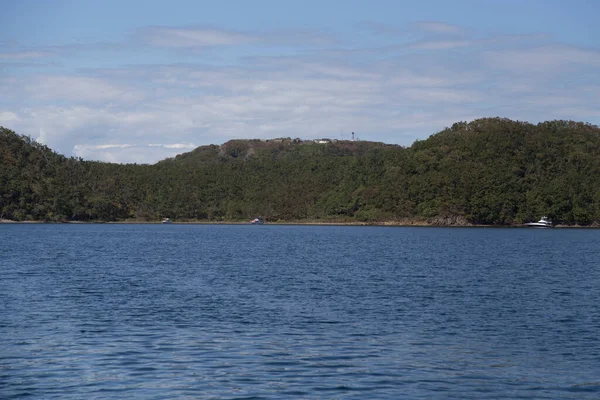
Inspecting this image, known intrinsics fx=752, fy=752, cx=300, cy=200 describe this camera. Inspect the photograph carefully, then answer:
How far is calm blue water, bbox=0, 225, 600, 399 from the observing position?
61.5 feet

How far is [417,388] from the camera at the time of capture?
18.5 m

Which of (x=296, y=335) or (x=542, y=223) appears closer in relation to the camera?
(x=296, y=335)

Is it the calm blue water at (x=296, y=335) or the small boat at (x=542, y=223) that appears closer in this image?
the calm blue water at (x=296, y=335)

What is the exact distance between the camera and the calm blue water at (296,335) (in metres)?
18.8

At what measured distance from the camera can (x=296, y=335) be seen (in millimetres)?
25594

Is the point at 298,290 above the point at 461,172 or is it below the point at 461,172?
below

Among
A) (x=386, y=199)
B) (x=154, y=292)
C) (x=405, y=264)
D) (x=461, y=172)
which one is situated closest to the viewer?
(x=154, y=292)

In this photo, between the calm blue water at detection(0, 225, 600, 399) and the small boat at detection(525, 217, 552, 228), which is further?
the small boat at detection(525, 217, 552, 228)

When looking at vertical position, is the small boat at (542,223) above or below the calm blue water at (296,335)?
above

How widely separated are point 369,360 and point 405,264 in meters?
39.9

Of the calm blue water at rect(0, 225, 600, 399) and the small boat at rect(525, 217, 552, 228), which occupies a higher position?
the small boat at rect(525, 217, 552, 228)

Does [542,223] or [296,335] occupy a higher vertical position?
[542,223]

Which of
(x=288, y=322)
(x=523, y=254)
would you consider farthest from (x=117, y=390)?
(x=523, y=254)

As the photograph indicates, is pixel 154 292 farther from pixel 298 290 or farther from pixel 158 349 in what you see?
pixel 158 349
